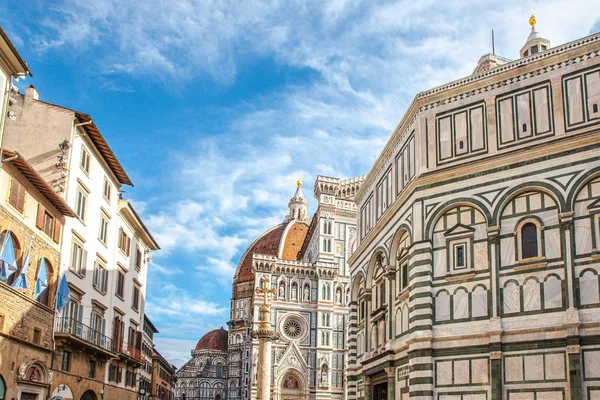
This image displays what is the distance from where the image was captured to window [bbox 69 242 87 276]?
31.5 m

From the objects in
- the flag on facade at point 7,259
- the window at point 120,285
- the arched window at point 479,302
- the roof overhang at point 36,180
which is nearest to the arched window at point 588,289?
the arched window at point 479,302

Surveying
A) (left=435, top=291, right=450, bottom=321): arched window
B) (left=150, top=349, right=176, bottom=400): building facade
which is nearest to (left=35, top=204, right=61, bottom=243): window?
(left=435, top=291, right=450, bottom=321): arched window

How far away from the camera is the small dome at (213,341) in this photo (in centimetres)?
12500

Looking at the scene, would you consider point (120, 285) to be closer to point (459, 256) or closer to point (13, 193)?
point (13, 193)

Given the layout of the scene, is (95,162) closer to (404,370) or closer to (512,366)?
(404,370)

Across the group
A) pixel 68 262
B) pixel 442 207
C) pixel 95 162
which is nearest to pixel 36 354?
pixel 68 262

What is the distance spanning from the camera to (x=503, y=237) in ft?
79.5

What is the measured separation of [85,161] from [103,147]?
1655 millimetres

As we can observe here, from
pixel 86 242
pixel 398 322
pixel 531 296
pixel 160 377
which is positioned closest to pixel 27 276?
pixel 86 242

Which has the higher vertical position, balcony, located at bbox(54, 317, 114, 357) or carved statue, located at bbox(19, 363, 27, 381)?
balcony, located at bbox(54, 317, 114, 357)

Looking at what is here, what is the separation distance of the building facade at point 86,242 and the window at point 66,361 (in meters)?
0.04

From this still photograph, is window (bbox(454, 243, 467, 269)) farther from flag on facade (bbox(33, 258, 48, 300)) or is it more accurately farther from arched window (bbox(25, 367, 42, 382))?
arched window (bbox(25, 367, 42, 382))

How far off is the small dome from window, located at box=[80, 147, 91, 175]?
9428cm

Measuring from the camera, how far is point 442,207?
85.0 ft
